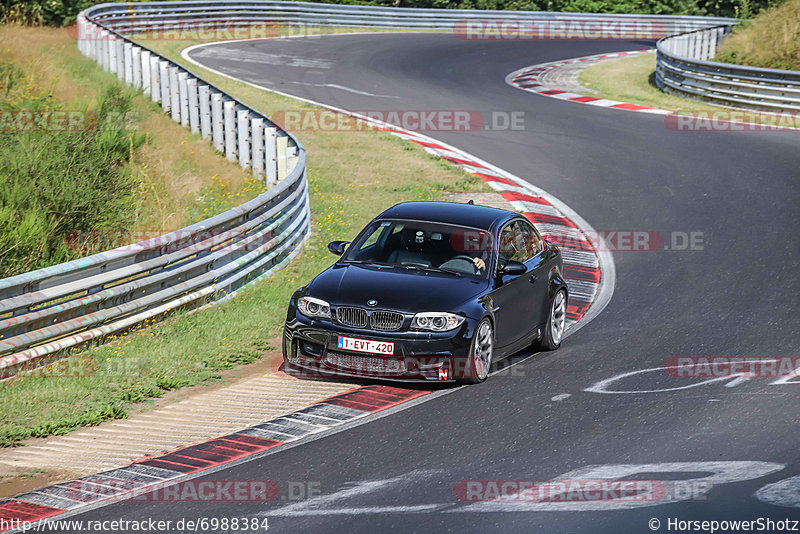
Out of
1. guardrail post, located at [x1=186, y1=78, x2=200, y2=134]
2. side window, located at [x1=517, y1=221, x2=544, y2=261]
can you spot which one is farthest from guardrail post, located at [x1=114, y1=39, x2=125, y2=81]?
side window, located at [x1=517, y1=221, x2=544, y2=261]

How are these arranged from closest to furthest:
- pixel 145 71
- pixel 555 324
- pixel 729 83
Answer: pixel 555 324 → pixel 145 71 → pixel 729 83

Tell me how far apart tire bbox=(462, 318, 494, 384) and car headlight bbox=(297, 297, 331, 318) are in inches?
53.7

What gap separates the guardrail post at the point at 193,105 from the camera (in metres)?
20.6

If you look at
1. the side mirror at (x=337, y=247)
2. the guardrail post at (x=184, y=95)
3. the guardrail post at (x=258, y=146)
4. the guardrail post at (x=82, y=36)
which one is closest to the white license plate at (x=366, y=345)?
the side mirror at (x=337, y=247)

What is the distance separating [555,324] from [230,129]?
9.70 m

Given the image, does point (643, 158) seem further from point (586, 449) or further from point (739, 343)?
point (586, 449)

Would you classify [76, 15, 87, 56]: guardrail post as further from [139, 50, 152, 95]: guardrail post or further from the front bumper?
the front bumper

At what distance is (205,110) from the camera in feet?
65.7

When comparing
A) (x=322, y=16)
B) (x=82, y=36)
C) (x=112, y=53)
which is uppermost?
(x=322, y=16)

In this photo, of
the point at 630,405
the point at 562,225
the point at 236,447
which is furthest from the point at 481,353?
the point at 562,225

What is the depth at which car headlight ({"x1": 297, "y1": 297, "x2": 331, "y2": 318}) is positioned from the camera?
30.8 feet
